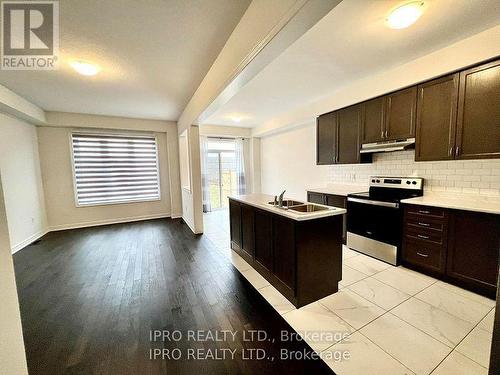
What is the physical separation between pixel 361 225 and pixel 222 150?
4.85m

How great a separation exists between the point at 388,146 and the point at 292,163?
2.77 meters

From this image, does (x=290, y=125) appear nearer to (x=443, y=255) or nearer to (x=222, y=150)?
(x=222, y=150)

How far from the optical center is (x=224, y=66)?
2.33 m

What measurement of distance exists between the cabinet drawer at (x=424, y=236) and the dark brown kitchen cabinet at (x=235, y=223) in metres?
2.29

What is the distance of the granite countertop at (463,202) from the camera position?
205 cm

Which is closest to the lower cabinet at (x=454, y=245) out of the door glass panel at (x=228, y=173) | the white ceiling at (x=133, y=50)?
the white ceiling at (x=133, y=50)

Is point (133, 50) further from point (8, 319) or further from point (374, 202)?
point (374, 202)

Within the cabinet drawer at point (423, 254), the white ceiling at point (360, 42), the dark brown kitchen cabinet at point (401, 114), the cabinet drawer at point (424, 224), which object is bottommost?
the cabinet drawer at point (423, 254)

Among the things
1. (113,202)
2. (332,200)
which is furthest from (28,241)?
(332,200)

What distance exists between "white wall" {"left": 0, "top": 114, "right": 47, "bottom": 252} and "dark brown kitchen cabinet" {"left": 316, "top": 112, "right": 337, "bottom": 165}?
5740 millimetres

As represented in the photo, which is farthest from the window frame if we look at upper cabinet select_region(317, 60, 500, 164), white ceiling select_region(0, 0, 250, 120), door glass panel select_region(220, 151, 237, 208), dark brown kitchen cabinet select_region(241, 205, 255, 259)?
upper cabinet select_region(317, 60, 500, 164)

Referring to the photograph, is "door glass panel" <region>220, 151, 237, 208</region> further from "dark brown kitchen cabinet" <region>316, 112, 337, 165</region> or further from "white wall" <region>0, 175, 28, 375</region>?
"white wall" <region>0, 175, 28, 375</region>

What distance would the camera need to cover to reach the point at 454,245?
7.36 ft

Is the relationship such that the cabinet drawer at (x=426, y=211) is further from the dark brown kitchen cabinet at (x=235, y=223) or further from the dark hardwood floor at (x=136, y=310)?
the dark brown kitchen cabinet at (x=235, y=223)
